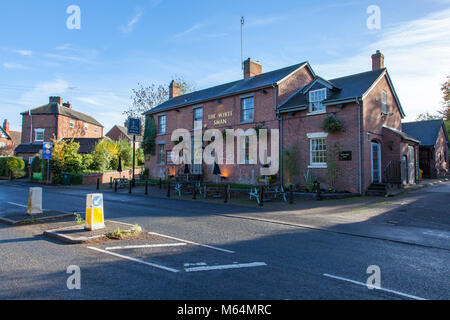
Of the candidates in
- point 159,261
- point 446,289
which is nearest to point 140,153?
point 159,261

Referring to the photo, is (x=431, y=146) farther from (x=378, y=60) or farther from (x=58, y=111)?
(x=58, y=111)

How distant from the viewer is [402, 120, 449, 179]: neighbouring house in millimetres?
26422

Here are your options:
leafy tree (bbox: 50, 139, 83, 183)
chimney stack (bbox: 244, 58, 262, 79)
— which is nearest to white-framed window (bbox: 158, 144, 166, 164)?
leafy tree (bbox: 50, 139, 83, 183)

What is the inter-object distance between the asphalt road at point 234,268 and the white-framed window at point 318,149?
9769 mm

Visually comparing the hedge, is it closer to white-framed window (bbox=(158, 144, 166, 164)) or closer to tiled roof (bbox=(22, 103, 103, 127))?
tiled roof (bbox=(22, 103, 103, 127))

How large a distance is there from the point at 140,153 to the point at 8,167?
590 inches

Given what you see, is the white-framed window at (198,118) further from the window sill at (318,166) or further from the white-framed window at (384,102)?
the white-framed window at (384,102)

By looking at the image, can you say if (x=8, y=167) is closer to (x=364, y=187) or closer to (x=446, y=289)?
(x=364, y=187)

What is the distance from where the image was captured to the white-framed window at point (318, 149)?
17.2 m

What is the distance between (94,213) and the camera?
766 cm

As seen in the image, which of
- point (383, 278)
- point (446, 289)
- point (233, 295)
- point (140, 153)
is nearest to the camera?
point (233, 295)

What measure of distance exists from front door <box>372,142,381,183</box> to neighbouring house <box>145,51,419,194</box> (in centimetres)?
6
